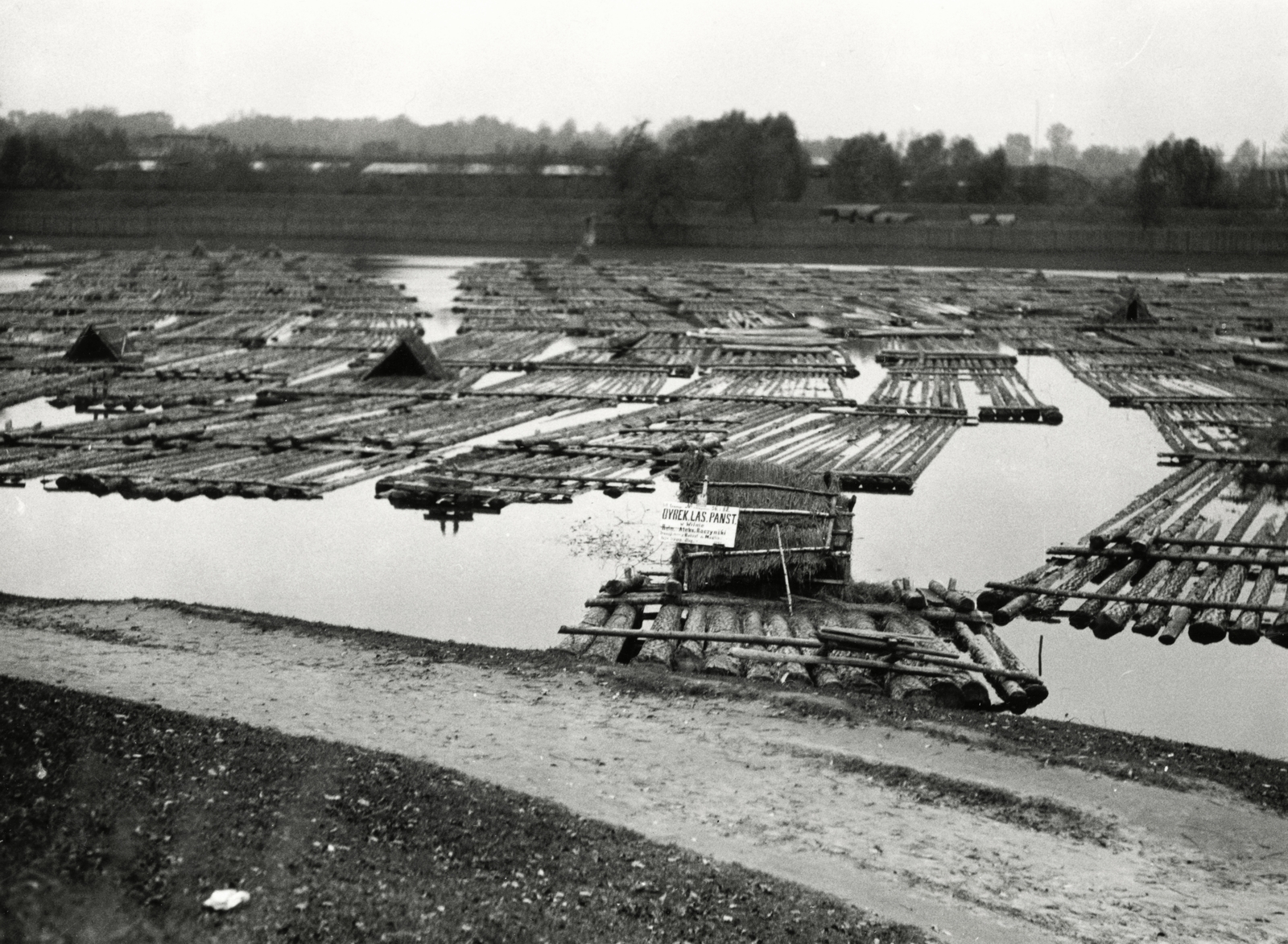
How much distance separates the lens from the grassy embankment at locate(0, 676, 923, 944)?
5.38 m

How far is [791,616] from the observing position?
39.9 feet

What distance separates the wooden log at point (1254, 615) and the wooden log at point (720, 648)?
405cm

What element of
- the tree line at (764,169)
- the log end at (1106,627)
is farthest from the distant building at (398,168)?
the log end at (1106,627)

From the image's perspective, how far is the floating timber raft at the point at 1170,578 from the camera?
40.2 feet

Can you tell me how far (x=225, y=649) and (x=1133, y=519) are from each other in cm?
941

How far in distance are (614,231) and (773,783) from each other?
68749mm

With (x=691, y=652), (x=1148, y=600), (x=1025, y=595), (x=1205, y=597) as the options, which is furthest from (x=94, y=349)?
(x=1205, y=597)

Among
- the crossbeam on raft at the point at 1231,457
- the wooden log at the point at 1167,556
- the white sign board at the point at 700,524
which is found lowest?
the wooden log at the point at 1167,556

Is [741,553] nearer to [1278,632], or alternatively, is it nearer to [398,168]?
[1278,632]

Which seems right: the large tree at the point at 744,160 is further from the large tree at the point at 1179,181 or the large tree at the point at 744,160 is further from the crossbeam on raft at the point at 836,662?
the crossbeam on raft at the point at 836,662

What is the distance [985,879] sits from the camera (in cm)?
727

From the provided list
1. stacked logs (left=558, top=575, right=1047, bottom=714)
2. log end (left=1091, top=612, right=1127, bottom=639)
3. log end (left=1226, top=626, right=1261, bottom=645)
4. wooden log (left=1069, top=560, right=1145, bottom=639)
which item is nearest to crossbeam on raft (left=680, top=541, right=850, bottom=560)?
stacked logs (left=558, top=575, right=1047, bottom=714)

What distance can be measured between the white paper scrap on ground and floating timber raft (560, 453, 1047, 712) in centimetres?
561

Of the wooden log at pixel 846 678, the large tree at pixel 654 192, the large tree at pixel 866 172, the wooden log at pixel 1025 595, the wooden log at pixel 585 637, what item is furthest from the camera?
the large tree at pixel 866 172
